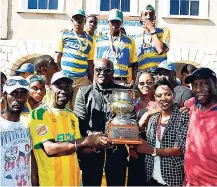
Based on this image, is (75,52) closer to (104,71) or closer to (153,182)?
(104,71)

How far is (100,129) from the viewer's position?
531 centimetres

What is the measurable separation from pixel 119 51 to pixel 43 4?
833 cm

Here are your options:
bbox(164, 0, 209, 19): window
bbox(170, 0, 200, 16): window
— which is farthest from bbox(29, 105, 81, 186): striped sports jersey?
bbox(170, 0, 200, 16): window

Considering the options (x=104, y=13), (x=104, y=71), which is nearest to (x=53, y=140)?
(x=104, y=71)

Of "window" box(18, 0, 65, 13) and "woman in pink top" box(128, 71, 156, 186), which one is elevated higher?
"window" box(18, 0, 65, 13)

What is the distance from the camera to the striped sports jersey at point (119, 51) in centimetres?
700

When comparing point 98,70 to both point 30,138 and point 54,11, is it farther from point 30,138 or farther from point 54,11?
point 54,11

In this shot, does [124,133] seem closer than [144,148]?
Yes

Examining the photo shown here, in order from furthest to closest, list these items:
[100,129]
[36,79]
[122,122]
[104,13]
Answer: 1. [104,13]
2. [36,79]
3. [100,129]
4. [122,122]

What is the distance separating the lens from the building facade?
1450cm

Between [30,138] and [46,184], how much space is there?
448 millimetres

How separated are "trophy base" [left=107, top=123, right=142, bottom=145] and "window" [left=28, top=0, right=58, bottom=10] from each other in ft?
34.4

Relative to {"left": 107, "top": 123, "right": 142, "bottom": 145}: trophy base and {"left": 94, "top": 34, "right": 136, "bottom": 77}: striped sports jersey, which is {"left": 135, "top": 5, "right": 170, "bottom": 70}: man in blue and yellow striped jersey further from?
{"left": 107, "top": 123, "right": 142, "bottom": 145}: trophy base

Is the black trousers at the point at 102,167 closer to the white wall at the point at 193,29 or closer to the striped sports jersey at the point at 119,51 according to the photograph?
the striped sports jersey at the point at 119,51
